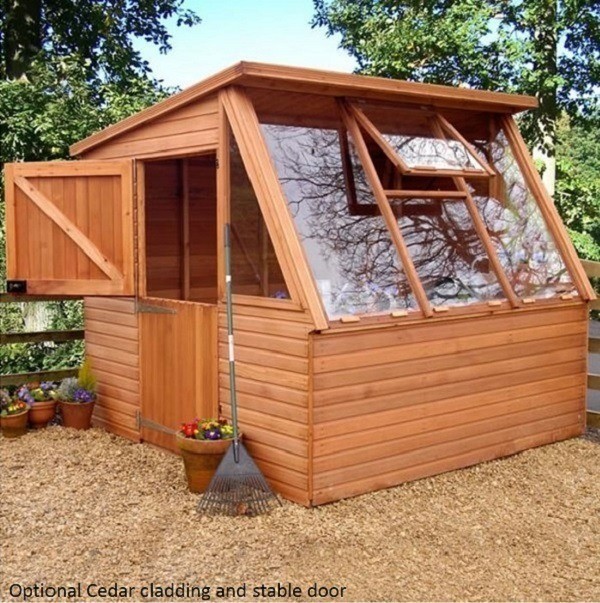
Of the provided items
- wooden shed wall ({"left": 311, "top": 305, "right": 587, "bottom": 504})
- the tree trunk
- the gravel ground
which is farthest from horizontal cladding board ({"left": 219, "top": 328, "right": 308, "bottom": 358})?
the tree trunk

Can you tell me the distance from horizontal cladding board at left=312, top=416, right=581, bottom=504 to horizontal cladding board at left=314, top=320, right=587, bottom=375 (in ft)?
2.25

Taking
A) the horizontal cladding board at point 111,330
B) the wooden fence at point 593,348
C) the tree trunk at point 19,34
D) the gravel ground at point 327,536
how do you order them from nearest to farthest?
1. the gravel ground at point 327,536
2. the horizontal cladding board at point 111,330
3. the wooden fence at point 593,348
4. the tree trunk at point 19,34

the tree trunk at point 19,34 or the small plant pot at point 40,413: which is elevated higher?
the tree trunk at point 19,34

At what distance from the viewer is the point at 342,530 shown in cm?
463

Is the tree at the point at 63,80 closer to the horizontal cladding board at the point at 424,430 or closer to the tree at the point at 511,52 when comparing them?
the tree at the point at 511,52

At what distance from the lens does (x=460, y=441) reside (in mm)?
5773

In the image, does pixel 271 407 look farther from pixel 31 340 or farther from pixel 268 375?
pixel 31 340

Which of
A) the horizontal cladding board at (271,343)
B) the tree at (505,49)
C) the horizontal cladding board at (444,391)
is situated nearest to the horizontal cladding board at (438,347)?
the horizontal cladding board at (271,343)

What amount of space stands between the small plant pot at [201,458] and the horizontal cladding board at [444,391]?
660mm

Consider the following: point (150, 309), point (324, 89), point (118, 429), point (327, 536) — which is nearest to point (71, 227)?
point (150, 309)

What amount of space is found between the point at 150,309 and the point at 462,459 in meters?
2.52

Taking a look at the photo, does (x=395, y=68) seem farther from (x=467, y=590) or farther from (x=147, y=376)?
(x=467, y=590)

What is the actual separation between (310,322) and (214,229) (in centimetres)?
300

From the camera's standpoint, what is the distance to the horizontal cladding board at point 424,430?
5.02 m
